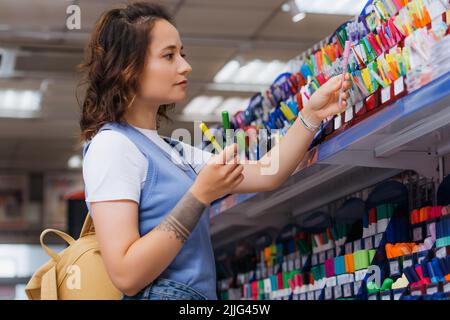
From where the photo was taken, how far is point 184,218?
155 cm

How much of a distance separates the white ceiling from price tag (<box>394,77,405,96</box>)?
405 cm

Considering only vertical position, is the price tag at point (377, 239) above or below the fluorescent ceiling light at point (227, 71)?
below

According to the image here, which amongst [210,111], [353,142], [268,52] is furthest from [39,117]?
[353,142]

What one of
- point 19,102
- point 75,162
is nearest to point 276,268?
point 19,102

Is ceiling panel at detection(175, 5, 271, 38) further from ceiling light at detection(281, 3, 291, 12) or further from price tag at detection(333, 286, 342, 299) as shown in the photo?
price tag at detection(333, 286, 342, 299)

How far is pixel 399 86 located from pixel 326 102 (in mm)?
257

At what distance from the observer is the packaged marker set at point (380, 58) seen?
1718 millimetres

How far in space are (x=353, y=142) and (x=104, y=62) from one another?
2.16 feet

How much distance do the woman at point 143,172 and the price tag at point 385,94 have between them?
16.8 inches

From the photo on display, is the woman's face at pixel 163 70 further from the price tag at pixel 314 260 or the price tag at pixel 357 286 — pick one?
the price tag at pixel 314 260

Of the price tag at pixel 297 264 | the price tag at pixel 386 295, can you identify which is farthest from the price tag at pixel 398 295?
the price tag at pixel 297 264

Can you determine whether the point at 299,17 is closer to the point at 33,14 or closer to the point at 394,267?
the point at 33,14

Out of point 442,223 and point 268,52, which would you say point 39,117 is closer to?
point 268,52
